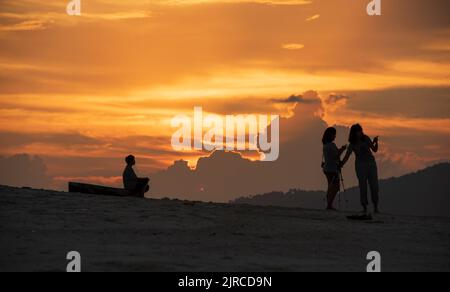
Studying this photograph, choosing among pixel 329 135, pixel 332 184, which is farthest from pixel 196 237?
pixel 329 135

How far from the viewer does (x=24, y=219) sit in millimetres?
19688

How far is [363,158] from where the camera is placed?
24281 millimetres

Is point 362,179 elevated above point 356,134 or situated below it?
below

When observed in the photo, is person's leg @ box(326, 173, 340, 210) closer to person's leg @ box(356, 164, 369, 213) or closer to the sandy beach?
person's leg @ box(356, 164, 369, 213)

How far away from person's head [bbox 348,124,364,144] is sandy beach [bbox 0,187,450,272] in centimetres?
204

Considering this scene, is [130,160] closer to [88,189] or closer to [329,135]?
[88,189]

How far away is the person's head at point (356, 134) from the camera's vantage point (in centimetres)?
2398

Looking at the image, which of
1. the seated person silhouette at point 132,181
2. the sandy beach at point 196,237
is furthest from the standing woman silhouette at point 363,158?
the seated person silhouette at point 132,181

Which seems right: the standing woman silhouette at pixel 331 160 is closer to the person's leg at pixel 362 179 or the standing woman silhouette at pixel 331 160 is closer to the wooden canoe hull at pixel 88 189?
the person's leg at pixel 362 179

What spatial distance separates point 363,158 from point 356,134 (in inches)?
27.2
